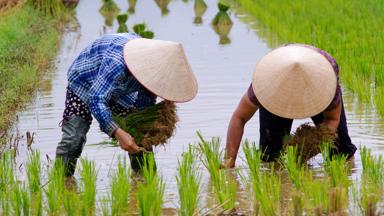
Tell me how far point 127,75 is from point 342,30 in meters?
5.83

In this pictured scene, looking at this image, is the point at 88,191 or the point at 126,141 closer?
the point at 88,191

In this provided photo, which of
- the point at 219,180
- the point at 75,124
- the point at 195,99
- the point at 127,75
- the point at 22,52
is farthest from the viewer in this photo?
the point at 22,52

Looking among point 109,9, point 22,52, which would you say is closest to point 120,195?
point 22,52

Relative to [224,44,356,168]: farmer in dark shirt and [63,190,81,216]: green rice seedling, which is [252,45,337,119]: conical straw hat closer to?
[224,44,356,168]: farmer in dark shirt

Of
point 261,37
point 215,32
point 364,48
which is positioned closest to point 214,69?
point 364,48

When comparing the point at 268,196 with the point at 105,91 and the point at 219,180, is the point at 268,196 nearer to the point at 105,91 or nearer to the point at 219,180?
the point at 219,180

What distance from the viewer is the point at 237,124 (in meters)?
5.13

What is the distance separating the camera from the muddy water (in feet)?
20.1

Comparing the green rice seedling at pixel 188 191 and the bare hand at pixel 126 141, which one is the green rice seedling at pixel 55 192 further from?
the green rice seedling at pixel 188 191

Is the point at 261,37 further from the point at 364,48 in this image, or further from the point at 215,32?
the point at 364,48

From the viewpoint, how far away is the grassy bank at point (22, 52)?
25.4 feet

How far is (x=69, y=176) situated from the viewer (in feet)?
17.9

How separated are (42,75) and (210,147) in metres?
4.51

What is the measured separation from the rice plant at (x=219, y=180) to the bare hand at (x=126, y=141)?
0.40 m
